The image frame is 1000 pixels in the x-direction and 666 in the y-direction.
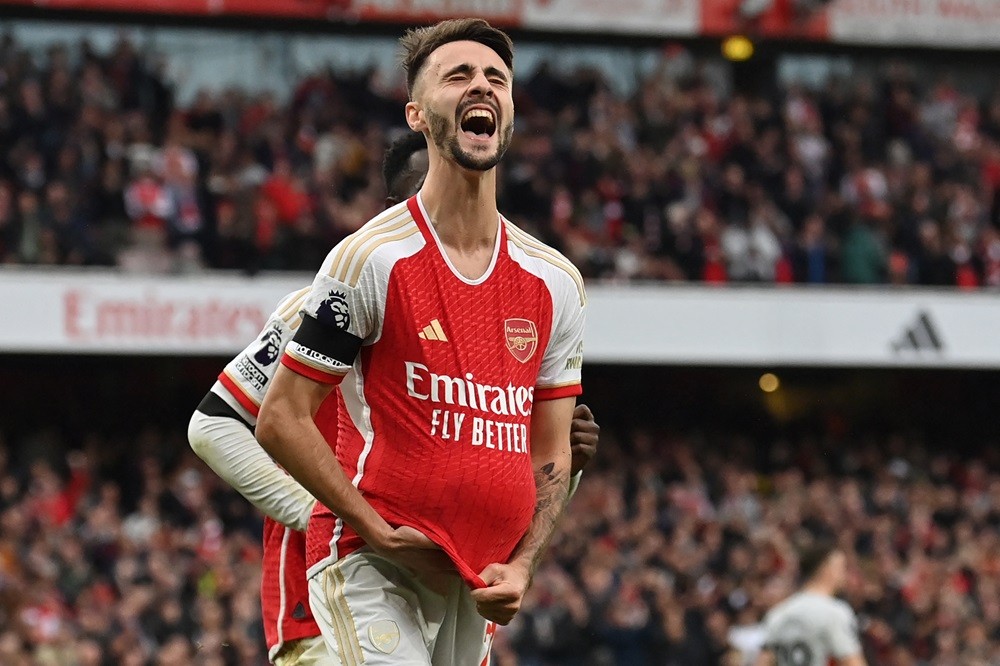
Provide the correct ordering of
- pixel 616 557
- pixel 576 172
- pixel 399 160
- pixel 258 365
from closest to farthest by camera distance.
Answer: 1. pixel 258 365
2. pixel 399 160
3. pixel 616 557
4. pixel 576 172

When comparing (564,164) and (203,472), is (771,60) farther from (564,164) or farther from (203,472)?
(203,472)

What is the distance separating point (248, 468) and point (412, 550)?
1041 mm

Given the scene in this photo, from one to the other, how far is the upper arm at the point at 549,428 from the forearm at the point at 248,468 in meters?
0.77

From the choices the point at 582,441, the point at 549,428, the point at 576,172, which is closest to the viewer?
the point at 549,428

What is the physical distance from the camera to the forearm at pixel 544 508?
4004 mm

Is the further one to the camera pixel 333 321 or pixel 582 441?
pixel 582 441

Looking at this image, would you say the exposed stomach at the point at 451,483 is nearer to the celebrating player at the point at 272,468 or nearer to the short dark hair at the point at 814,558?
the celebrating player at the point at 272,468

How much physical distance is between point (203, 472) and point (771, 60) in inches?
417

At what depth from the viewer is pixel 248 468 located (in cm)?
471

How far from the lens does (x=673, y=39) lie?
903 inches

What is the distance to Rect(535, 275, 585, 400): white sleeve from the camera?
4.11 metres

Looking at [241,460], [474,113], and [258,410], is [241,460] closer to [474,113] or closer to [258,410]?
[258,410]

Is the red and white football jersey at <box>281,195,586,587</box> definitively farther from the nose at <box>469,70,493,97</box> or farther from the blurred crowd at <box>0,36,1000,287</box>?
the blurred crowd at <box>0,36,1000,287</box>

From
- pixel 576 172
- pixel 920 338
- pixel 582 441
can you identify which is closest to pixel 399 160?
pixel 582 441
